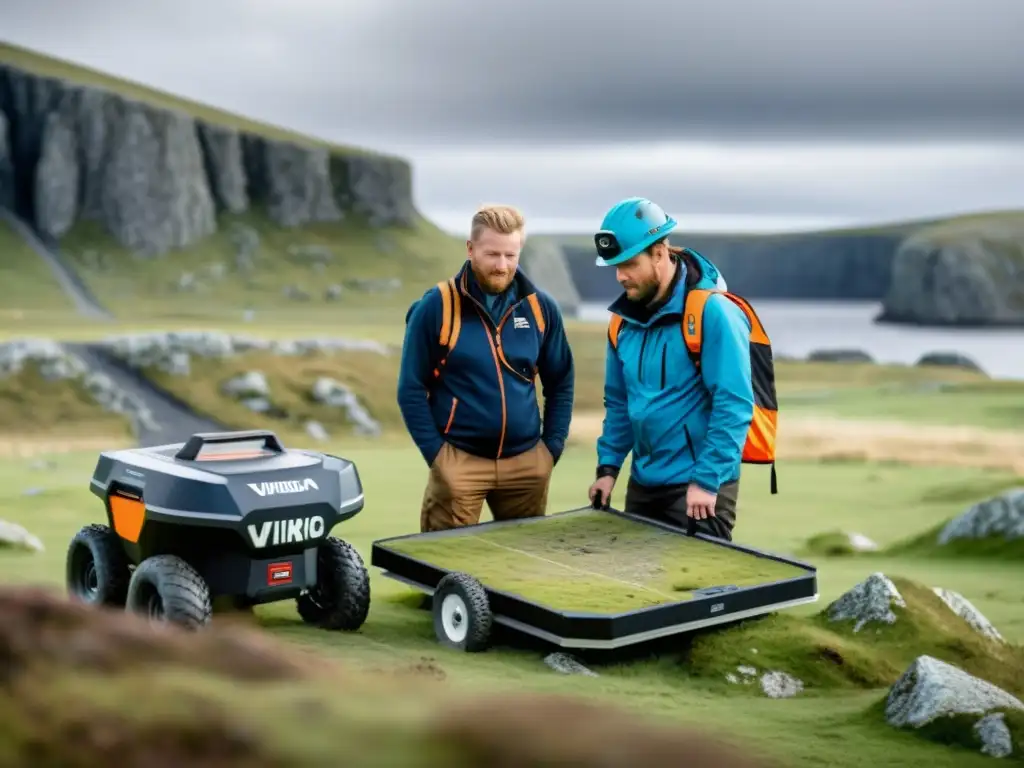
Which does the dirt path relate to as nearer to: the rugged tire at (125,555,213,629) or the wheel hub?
the wheel hub

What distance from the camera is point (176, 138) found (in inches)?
4390

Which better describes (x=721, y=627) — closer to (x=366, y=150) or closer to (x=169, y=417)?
(x=169, y=417)

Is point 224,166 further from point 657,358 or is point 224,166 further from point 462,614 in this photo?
point 462,614

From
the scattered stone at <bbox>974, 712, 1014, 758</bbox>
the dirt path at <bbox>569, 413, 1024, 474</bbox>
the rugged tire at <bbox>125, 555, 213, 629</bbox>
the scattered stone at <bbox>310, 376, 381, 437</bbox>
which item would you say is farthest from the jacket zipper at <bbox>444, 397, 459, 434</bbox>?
the scattered stone at <bbox>310, 376, 381, 437</bbox>

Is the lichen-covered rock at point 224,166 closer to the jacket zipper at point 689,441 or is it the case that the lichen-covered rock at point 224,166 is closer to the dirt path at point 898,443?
the dirt path at point 898,443

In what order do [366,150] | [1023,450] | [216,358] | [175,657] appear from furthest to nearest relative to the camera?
[366,150] < [216,358] < [1023,450] < [175,657]

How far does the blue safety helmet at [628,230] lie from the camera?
7469 millimetres

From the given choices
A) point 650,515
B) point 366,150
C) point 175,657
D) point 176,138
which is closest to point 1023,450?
point 650,515

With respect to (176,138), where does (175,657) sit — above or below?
below

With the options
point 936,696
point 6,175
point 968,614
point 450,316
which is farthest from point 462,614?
point 6,175

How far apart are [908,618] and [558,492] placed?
1180 centimetres

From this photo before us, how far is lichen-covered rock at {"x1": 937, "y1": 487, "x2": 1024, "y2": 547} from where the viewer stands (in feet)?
41.4

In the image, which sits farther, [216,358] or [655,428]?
[216,358]

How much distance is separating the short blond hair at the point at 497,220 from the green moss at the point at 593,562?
6.38 feet
